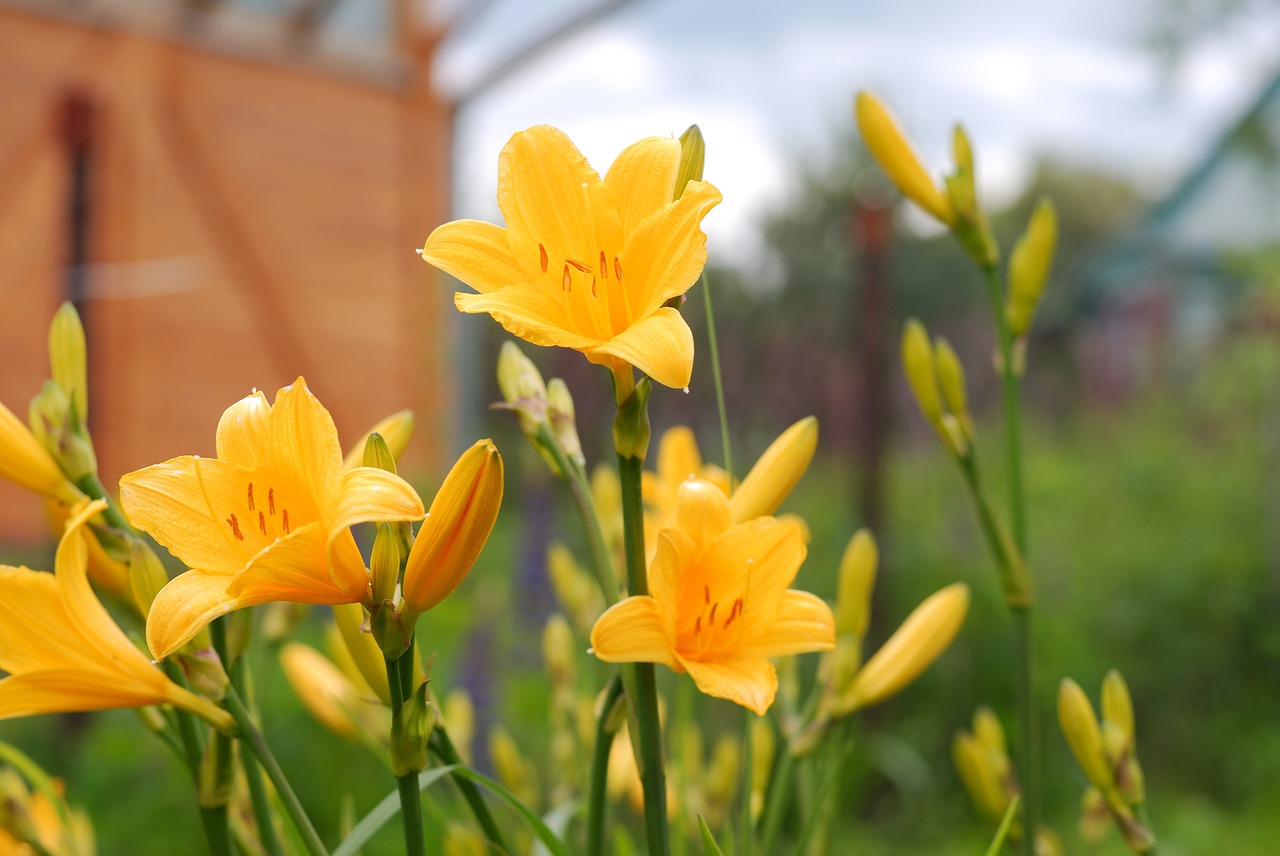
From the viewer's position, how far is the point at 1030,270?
71 cm

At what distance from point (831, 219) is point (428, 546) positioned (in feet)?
32.4

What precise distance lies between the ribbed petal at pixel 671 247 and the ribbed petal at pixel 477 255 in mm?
49

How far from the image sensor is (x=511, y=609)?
2.75 metres

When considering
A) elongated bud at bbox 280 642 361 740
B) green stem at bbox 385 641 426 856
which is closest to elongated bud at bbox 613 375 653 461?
green stem at bbox 385 641 426 856

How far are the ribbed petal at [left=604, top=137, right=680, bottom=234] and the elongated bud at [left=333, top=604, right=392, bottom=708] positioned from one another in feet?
0.66

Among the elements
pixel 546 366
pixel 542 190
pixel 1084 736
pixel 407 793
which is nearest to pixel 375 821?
pixel 407 793

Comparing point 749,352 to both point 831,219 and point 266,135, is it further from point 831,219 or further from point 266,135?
point 831,219

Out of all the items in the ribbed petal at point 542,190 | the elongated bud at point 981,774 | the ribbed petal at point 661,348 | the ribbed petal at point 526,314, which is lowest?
the elongated bud at point 981,774

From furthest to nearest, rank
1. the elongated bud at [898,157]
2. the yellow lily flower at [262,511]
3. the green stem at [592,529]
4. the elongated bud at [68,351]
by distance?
the elongated bud at [898,157], the elongated bud at [68,351], the green stem at [592,529], the yellow lily flower at [262,511]

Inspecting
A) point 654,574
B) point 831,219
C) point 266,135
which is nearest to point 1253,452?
point 654,574

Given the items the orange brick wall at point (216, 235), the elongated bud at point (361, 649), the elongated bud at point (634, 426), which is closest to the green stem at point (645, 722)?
the elongated bud at point (634, 426)

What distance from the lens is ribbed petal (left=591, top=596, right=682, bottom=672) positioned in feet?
1.26

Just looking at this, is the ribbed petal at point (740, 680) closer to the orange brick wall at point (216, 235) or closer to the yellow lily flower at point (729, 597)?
the yellow lily flower at point (729, 597)

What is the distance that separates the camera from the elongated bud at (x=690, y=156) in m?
0.45
